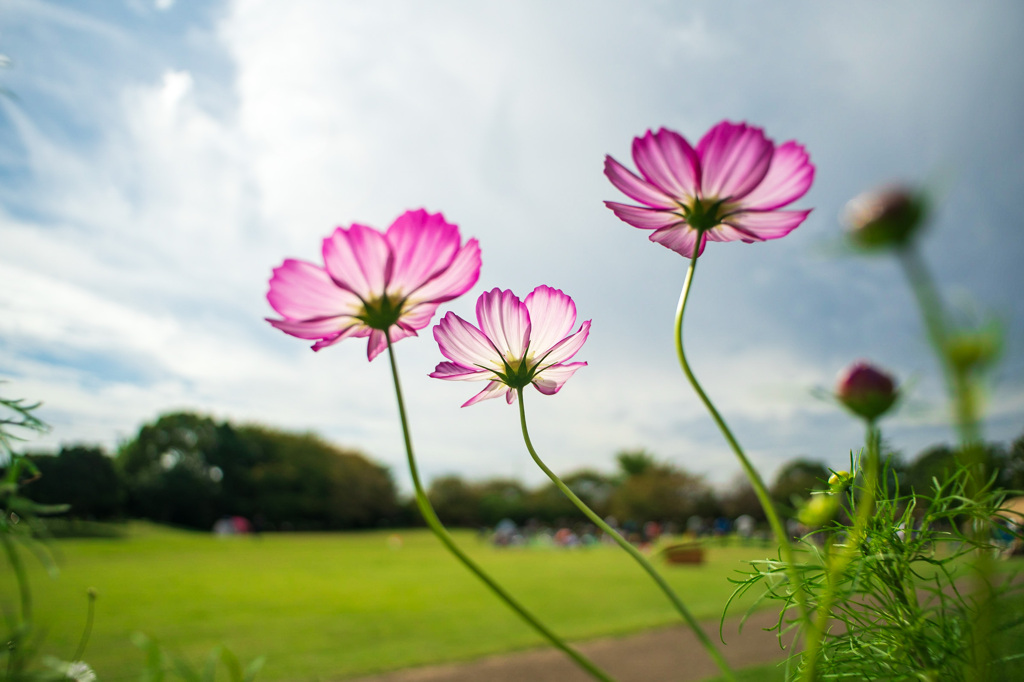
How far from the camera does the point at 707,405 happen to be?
13.0 inches

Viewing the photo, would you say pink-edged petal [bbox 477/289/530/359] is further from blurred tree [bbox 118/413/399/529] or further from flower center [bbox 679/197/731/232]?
blurred tree [bbox 118/413/399/529]

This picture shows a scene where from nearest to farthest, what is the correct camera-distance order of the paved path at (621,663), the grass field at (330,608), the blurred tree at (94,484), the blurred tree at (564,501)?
the paved path at (621,663) → the grass field at (330,608) → the blurred tree at (94,484) → the blurred tree at (564,501)

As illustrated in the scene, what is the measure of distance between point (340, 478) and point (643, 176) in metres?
37.1

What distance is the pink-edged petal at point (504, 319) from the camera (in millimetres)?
413

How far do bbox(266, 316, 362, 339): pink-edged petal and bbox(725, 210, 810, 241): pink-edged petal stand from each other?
264mm

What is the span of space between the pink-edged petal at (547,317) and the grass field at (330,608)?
80 centimetres

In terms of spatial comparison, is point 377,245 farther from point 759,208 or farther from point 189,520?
point 189,520

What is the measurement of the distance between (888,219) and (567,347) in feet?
0.65

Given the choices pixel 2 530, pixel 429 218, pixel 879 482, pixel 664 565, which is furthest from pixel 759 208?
pixel 664 565

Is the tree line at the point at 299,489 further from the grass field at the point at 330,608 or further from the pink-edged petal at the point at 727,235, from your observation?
the pink-edged petal at the point at 727,235

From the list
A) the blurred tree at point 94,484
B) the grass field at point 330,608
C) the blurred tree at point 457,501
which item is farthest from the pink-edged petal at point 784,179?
the blurred tree at point 457,501

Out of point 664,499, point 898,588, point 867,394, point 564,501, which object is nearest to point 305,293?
point 867,394

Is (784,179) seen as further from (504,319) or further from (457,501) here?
(457,501)

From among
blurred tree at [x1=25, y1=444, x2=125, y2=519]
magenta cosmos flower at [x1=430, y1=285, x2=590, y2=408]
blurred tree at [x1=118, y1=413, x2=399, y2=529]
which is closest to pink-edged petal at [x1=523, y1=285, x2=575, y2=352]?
magenta cosmos flower at [x1=430, y1=285, x2=590, y2=408]
